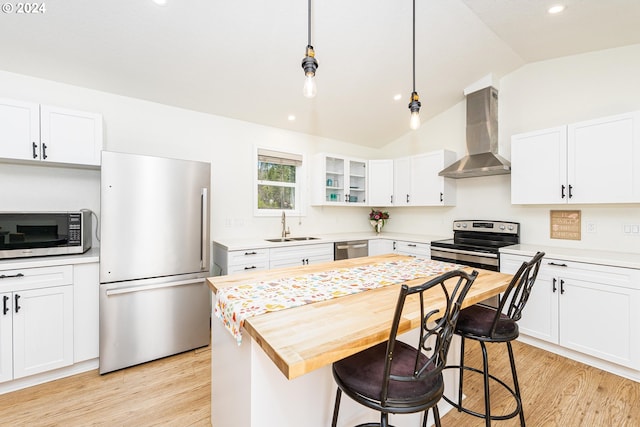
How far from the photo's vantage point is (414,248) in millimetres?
3768

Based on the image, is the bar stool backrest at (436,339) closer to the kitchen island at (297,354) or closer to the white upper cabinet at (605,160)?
the kitchen island at (297,354)

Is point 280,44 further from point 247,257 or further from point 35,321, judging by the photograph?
point 35,321

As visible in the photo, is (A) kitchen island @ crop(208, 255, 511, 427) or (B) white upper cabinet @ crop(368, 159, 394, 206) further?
(B) white upper cabinet @ crop(368, 159, 394, 206)

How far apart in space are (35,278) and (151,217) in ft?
2.85

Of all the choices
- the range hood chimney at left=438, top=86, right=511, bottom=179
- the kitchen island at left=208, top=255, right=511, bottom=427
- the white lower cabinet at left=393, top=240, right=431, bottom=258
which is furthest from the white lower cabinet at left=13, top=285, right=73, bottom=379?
the range hood chimney at left=438, top=86, right=511, bottom=179

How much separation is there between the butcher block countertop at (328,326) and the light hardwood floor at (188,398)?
955 millimetres

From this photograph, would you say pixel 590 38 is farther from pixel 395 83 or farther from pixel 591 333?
pixel 591 333

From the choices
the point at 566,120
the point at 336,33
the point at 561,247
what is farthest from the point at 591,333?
the point at 336,33

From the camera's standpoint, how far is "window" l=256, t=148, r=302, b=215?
382 centimetres

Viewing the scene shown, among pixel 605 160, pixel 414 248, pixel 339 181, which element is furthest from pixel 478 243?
pixel 339 181

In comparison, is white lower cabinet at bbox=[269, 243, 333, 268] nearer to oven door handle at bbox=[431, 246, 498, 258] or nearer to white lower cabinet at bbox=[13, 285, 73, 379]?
oven door handle at bbox=[431, 246, 498, 258]

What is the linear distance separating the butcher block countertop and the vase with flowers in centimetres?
305

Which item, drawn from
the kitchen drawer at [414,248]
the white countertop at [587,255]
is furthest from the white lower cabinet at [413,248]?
the white countertop at [587,255]

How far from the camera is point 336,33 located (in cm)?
246
